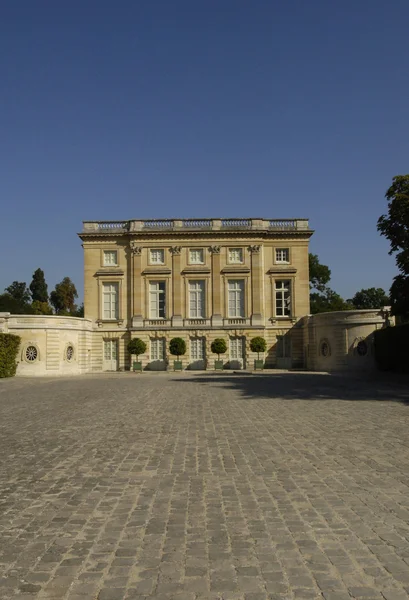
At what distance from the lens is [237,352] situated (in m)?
40.2

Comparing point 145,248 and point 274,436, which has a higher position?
point 145,248

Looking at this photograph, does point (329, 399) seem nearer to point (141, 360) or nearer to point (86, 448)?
point (86, 448)

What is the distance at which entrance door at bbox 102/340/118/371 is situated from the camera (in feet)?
134

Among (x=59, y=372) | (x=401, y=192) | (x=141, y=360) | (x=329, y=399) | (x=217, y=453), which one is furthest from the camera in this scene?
(x=141, y=360)

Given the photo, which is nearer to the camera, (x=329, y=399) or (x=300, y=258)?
(x=329, y=399)

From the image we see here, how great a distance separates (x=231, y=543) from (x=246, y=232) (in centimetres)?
3708

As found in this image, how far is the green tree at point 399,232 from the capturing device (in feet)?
73.7

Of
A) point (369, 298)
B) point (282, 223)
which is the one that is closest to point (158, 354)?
point (282, 223)

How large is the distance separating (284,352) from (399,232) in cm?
1873

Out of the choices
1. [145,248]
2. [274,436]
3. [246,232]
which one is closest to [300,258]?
[246,232]

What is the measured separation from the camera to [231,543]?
447 centimetres

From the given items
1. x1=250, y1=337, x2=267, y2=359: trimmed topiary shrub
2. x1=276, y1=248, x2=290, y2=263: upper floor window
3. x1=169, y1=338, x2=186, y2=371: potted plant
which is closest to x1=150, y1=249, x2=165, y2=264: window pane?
x1=169, y1=338, x2=186, y2=371: potted plant

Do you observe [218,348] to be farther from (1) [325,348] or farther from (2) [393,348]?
(2) [393,348]

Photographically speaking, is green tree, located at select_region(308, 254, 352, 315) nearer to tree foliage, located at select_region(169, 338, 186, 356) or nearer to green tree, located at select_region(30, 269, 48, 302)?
tree foliage, located at select_region(169, 338, 186, 356)
